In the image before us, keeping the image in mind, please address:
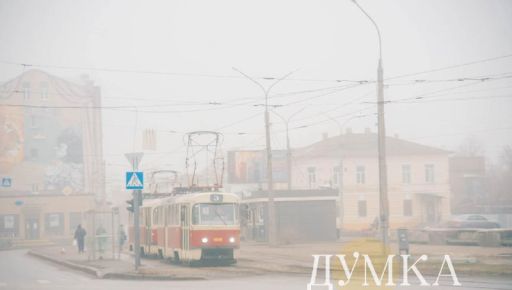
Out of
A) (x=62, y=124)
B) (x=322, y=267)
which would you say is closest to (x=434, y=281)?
(x=322, y=267)

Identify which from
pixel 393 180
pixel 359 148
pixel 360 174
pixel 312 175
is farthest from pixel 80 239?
pixel 359 148

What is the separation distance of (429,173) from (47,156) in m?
40.4

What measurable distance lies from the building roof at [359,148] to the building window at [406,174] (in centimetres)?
144

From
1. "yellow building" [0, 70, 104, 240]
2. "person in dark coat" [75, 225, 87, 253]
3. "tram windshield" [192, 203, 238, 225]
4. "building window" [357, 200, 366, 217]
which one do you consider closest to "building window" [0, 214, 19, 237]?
"yellow building" [0, 70, 104, 240]

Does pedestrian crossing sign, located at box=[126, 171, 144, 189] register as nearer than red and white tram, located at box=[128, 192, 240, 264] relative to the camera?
Yes

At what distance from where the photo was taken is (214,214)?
29.4 metres

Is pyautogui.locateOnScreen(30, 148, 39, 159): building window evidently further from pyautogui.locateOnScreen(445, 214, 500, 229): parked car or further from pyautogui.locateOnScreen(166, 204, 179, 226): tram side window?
pyautogui.locateOnScreen(166, 204, 179, 226): tram side window

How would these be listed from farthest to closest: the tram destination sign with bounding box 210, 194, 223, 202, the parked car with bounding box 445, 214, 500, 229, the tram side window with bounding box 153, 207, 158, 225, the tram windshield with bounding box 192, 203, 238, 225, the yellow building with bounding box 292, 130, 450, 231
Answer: the yellow building with bounding box 292, 130, 450, 231, the parked car with bounding box 445, 214, 500, 229, the tram side window with bounding box 153, 207, 158, 225, the tram destination sign with bounding box 210, 194, 223, 202, the tram windshield with bounding box 192, 203, 238, 225

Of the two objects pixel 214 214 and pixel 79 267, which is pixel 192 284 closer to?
pixel 214 214

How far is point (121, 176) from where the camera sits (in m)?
91.9

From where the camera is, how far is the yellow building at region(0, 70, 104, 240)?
8144 centimetres

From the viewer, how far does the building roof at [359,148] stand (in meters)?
82.2

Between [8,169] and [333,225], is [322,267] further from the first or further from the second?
[8,169]

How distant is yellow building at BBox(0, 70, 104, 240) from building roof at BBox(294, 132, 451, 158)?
23070 millimetres
